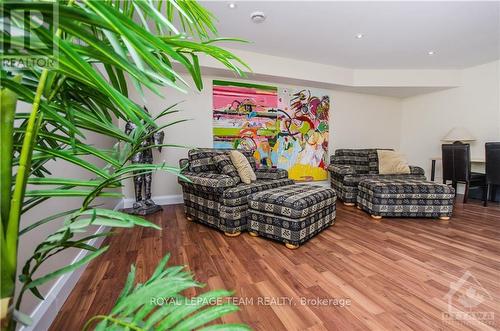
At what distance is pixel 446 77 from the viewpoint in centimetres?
404

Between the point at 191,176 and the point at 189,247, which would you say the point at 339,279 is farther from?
the point at 191,176

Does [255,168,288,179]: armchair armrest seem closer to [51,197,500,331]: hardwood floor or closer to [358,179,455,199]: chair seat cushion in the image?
[51,197,500,331]: hardwood floor

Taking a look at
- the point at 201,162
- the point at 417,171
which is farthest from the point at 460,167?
the point at 201,162

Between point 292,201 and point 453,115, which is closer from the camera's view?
point 292,201

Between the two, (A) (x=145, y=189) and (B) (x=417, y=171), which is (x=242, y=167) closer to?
(A) (x=145, y=189)

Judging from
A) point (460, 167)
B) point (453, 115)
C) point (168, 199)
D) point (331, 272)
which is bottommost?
point (331, 272)

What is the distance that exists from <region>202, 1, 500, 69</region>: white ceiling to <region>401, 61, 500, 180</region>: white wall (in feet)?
1.20

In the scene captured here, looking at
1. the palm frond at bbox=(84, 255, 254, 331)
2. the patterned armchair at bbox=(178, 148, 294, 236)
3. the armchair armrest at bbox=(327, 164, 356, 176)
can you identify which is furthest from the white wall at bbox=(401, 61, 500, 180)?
the palm frond at bbox=(84, 255, 254, 331)

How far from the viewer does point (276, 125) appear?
397 cm

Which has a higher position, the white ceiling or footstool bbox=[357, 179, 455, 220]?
the white ceiling

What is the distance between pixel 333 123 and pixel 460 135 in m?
2.05

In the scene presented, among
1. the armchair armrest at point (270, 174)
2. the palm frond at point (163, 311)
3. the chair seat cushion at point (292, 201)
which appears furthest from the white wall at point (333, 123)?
the palm frond at point (163, 311)

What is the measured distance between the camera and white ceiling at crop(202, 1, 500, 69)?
227cm

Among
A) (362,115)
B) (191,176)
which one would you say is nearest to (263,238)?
(191,176)
